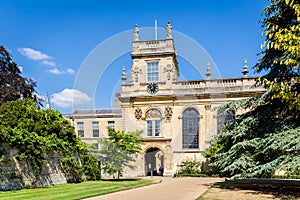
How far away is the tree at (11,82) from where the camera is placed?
19.5 meters

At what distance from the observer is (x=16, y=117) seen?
15.1 m

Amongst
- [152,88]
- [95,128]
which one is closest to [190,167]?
[152,88]

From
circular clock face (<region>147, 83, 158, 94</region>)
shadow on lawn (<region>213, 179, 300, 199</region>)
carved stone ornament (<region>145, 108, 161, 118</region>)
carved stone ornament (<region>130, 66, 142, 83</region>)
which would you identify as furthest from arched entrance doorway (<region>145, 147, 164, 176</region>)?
shadow on lawn (<region>213, 179, 300, 199</region>)

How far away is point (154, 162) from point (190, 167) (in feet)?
20.8

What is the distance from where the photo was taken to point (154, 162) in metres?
31.0

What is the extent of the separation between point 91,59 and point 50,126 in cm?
505

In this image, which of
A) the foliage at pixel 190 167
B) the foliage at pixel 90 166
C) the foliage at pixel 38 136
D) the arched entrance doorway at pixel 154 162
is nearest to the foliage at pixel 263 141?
the foliage at pixel 38 136

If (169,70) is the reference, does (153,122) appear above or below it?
below

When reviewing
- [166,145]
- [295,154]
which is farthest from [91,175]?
[295,154]

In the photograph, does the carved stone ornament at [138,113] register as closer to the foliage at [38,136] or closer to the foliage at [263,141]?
the foliage at [38,136]

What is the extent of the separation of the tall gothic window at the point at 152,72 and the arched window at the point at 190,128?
440cm

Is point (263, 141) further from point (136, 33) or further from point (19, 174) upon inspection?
point (136, 33)

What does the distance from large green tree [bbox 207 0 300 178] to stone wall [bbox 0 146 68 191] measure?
8.37 metres

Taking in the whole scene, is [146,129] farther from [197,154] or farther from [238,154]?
[238,154]
